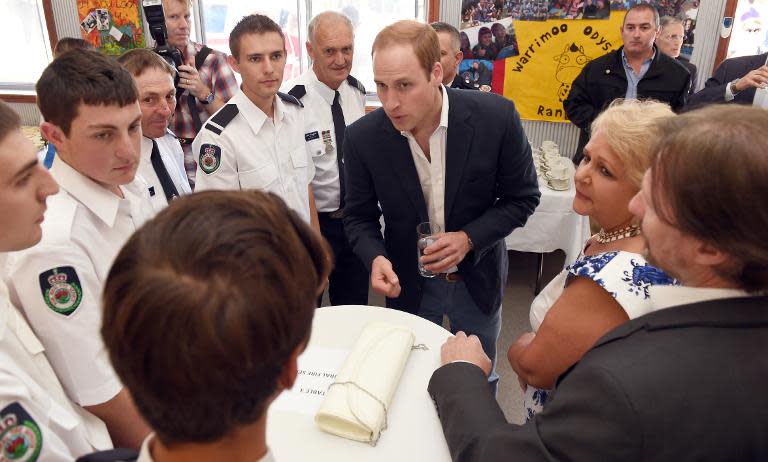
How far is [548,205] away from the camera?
316cm

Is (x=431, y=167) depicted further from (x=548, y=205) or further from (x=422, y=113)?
(x=548, y=205)

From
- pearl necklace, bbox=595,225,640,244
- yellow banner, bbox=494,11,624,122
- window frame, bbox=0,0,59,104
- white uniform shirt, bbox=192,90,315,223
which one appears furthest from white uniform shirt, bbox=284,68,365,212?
window frame, bbox=0,0,59,104

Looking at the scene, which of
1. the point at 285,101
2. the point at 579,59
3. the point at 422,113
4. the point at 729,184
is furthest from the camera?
the point at 579,59

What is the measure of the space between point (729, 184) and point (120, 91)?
1.42m

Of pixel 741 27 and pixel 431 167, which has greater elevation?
pixel 741 27

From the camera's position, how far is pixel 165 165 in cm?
200

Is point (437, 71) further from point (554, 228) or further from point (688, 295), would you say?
point (554, 228)

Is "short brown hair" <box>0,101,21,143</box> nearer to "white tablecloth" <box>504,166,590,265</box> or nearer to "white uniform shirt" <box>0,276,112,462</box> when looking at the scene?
"white uniform shirt" <box>0,276,112,462</box>

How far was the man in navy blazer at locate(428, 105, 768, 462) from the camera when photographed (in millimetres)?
661

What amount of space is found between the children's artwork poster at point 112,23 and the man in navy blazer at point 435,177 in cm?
384

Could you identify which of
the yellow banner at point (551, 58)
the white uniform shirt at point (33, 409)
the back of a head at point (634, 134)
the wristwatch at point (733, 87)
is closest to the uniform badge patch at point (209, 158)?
the white uniform shirt at point (33, 409)

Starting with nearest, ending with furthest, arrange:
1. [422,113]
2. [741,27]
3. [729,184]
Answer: [729,184]
[422,113]
[741,27]

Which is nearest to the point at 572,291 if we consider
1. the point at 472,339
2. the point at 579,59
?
the point at 472,339

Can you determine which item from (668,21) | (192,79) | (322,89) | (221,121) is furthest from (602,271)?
(668,21)
